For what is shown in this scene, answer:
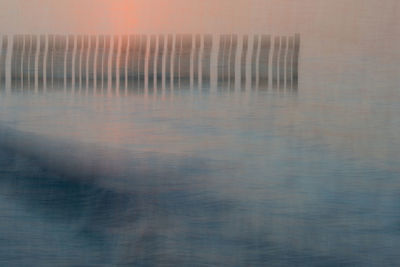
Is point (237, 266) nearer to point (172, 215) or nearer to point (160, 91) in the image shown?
point (172, 215)

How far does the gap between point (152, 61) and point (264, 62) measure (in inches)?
19.6

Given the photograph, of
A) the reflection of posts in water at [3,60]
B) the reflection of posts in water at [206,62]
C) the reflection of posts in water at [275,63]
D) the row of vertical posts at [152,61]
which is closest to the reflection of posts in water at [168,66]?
the row of vertical posts at [152,61]

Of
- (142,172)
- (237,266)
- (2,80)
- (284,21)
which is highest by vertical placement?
(284,21)

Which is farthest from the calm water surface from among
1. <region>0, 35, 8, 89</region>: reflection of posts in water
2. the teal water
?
<region>0, 35, 8, 89</region>: reflection of posts in water

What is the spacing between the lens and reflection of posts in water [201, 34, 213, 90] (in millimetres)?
2734

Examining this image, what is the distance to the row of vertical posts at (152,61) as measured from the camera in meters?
2.73

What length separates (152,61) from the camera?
9.12ft

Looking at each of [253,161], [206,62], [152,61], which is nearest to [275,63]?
[206,62]

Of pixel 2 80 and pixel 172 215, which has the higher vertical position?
pixel 2 80

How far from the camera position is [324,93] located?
2744 millimetres

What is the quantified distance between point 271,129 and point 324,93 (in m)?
0.28

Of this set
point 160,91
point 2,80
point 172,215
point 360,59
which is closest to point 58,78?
point 2,80

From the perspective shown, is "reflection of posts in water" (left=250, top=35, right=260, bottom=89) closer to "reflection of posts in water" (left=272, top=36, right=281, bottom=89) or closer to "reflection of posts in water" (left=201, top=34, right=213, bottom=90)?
"reflection of posts in water" (left=272, top=36, right=281, bottom=89)

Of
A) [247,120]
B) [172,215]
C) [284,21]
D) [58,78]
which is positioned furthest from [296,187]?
[58,78]
